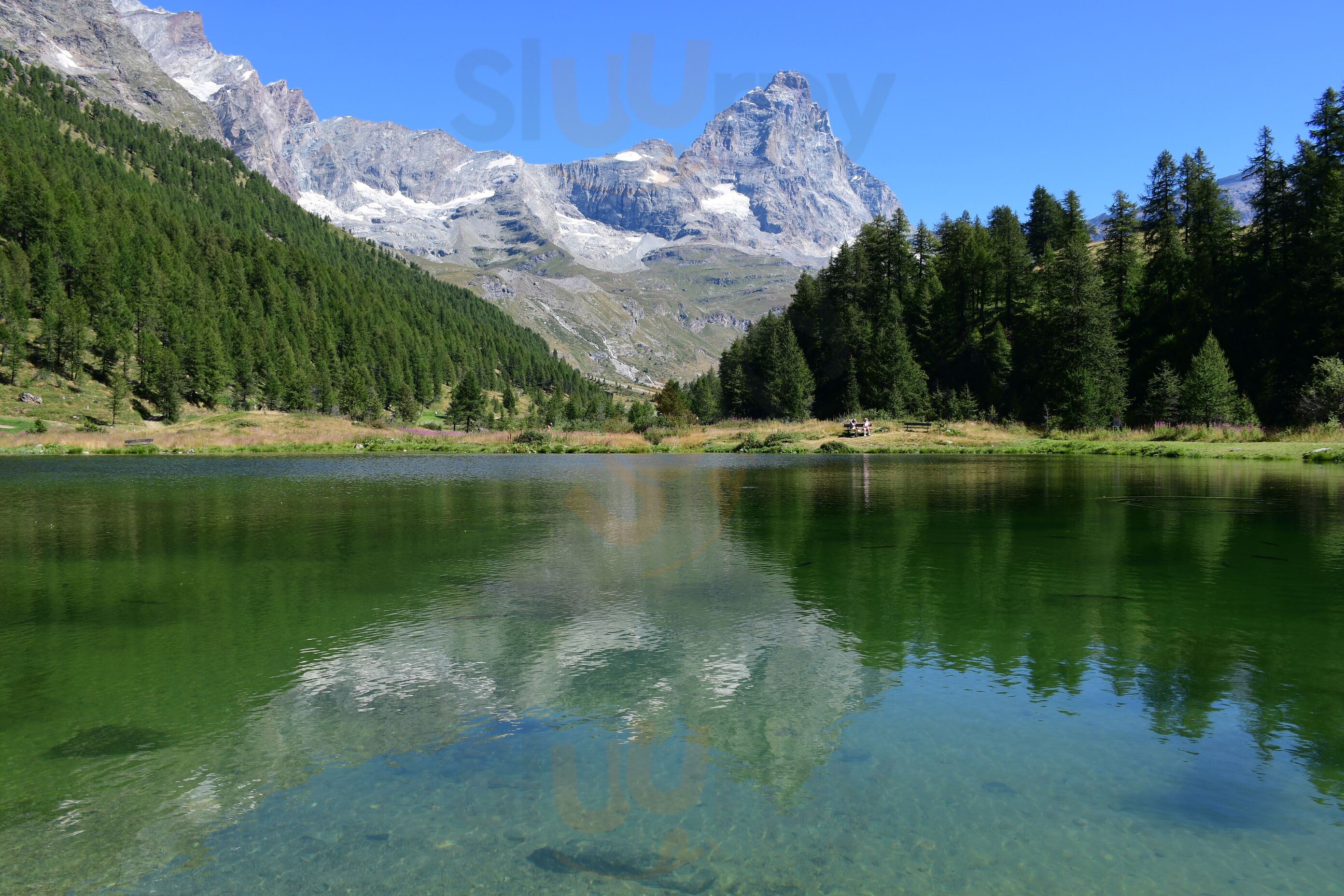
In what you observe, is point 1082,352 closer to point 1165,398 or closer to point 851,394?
point 1165,398

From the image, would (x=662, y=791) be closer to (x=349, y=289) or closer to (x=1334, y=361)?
(x=1334, y=361)

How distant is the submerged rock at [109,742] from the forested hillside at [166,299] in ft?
373

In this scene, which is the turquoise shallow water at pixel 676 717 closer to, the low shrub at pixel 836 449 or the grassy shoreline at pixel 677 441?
the grassy shoreline at pixel 677 441

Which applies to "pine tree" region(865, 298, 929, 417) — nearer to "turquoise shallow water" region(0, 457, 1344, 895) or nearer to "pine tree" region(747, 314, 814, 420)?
"pine tree" region(747, 314, 814, 420)

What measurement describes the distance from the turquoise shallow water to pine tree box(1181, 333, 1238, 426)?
49738 mm

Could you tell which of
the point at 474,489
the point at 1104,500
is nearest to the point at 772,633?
the point at 1104,500

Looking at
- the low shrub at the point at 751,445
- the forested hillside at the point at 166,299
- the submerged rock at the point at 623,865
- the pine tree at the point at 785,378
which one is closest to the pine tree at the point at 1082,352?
the pine tree at the point at 785,378

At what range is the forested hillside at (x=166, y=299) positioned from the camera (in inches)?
4136

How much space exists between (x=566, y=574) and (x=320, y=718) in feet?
22.3

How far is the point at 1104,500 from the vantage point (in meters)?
24.6

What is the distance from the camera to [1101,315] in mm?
68938

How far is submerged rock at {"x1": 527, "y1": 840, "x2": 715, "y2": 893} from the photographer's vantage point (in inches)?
173

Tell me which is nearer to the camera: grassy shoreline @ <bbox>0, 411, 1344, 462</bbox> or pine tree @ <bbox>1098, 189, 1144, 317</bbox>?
grassy shoreline @ <bbox>0, 411, 1344, 462</bbox>

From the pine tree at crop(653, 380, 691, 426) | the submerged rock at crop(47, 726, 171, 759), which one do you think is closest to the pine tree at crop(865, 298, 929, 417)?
the pine tree at crop(653, 380, 691, 426)
